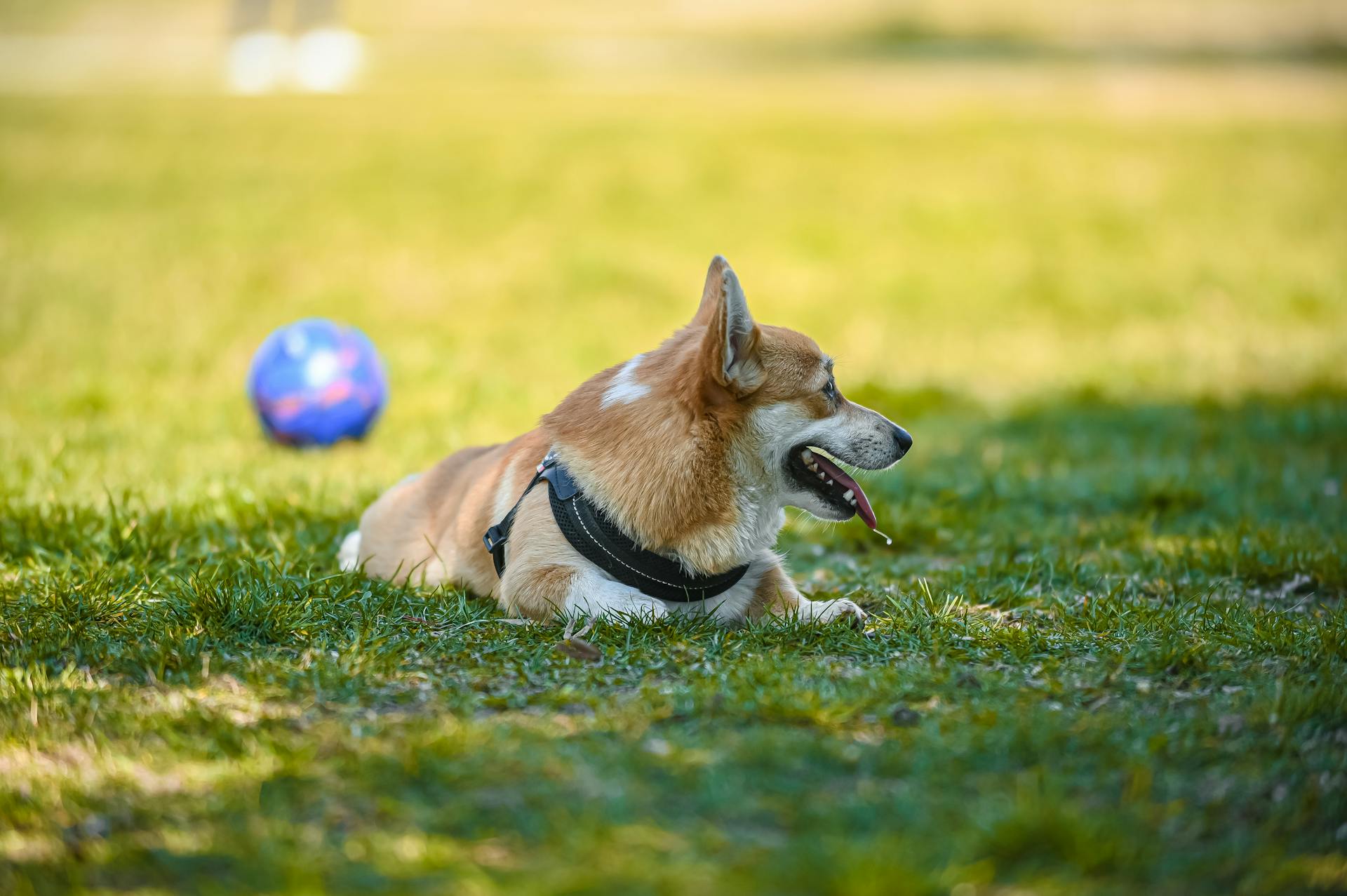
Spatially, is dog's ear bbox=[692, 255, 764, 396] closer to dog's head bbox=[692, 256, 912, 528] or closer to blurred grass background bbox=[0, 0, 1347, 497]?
dog's head bbox=[692, 256, 912, 528]

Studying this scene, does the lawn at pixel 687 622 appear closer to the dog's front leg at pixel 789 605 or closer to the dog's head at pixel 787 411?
the dog's front leg at pixel 789 605

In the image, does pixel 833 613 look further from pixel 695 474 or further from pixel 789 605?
pixel 695 474

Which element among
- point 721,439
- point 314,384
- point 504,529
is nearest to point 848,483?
point 721,439

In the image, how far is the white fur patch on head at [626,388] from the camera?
4.42 metres

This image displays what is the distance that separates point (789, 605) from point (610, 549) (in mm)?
722

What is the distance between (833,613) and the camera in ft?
14.4

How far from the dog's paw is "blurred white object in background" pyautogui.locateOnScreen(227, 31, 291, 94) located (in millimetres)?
23974

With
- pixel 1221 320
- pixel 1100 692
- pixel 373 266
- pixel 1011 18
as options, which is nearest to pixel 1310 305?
pixel 1221 320

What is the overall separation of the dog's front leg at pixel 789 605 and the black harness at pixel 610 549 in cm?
25

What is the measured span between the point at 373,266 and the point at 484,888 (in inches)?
471

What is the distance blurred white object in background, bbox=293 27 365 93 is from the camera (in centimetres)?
2812

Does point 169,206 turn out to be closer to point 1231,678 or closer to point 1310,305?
point 1310,305

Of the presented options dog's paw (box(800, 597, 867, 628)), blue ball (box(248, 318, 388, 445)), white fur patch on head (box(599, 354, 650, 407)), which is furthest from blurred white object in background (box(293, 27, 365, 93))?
dog's paw (box(800, 597, 867, 628))

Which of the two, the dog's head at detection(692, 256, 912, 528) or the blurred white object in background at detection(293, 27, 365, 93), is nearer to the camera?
the dog's head at detection(692, 256, 912, 528)
